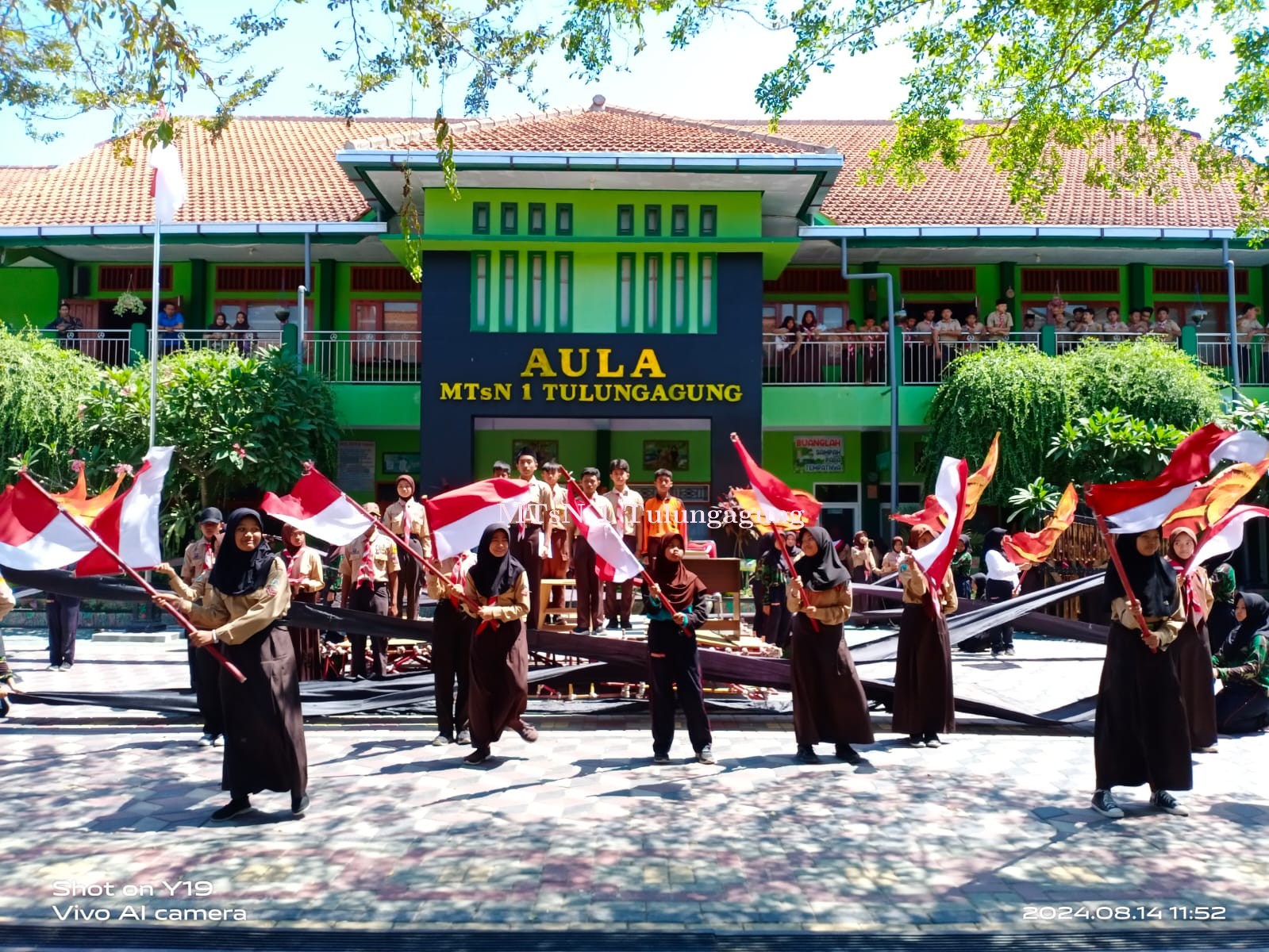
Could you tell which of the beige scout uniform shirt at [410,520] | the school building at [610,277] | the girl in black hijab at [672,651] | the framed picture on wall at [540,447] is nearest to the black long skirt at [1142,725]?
the girl in black hijab at [672,651]

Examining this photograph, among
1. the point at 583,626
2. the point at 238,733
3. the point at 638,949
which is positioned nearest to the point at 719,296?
the point at 583,626

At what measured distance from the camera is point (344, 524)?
853 cm

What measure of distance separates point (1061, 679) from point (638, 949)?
891 cm

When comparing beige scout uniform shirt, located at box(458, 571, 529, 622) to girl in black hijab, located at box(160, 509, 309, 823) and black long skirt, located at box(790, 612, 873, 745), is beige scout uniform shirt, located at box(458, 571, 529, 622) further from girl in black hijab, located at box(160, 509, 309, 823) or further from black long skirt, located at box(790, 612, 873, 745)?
black long skirt, located at box(790, 612, 873, 745)

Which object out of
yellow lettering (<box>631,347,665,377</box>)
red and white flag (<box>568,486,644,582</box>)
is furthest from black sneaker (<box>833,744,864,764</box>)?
yellow lettering (<box>631,347,665,377</box>)

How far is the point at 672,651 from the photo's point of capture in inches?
319

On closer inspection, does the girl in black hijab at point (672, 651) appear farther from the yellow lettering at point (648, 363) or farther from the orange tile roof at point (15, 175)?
the orange tile roof at point (15, 175)

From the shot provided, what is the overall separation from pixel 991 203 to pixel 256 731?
19.2 m

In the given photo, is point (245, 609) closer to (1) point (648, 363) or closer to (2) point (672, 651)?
(2) point (672, 651)

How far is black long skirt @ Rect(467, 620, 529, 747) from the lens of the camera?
791cm

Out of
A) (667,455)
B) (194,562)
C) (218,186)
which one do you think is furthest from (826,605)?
(218,186)

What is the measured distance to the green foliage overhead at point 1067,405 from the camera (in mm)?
17703

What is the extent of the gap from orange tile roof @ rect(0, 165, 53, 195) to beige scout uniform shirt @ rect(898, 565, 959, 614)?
813 inches

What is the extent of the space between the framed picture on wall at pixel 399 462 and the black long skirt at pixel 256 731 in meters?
15.5
